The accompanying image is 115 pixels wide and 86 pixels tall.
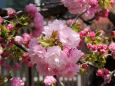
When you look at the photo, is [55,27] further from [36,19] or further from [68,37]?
[36,19]

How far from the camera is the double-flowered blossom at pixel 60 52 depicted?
1.05 meters

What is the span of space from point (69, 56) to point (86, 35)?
1.66 metres

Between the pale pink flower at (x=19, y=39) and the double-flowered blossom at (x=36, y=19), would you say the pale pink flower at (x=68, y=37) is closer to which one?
the double-flowered blossom at (x=36, y=19)

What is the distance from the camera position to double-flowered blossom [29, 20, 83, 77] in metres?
1.05

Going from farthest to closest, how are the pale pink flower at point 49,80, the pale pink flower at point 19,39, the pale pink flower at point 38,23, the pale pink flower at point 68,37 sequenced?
the pale pink flower at point 19,39 → the pale pink flower at point 38,23 → the pale pink flower at point 49,80 → the pale pink flower at point 68,37

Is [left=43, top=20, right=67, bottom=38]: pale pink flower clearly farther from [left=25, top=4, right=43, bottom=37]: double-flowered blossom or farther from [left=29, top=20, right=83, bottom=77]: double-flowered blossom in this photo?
[left=25, top=4, right=43, bottom=37]: double-flowered blossom

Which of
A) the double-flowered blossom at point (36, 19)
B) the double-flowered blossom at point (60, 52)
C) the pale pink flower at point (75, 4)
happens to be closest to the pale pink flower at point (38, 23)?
the double-flowered blossom at point (36, 19)

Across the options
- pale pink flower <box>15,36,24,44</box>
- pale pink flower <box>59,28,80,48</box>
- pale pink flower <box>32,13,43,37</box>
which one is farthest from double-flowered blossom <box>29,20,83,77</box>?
pale pink flower <box>15,36,24,44</box>

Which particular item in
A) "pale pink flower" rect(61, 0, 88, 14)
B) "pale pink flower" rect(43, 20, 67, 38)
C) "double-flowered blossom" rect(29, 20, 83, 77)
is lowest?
"double-flowered blossom" rect(29, 20, 83, 77)

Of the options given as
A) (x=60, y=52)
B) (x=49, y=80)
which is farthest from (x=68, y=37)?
(x=49, y=80)

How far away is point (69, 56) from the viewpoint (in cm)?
109

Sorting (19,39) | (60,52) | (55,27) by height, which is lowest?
(19,39)

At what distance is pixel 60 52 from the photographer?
1.05 metres

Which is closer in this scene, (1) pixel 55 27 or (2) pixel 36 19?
(1) pixel 55 27
